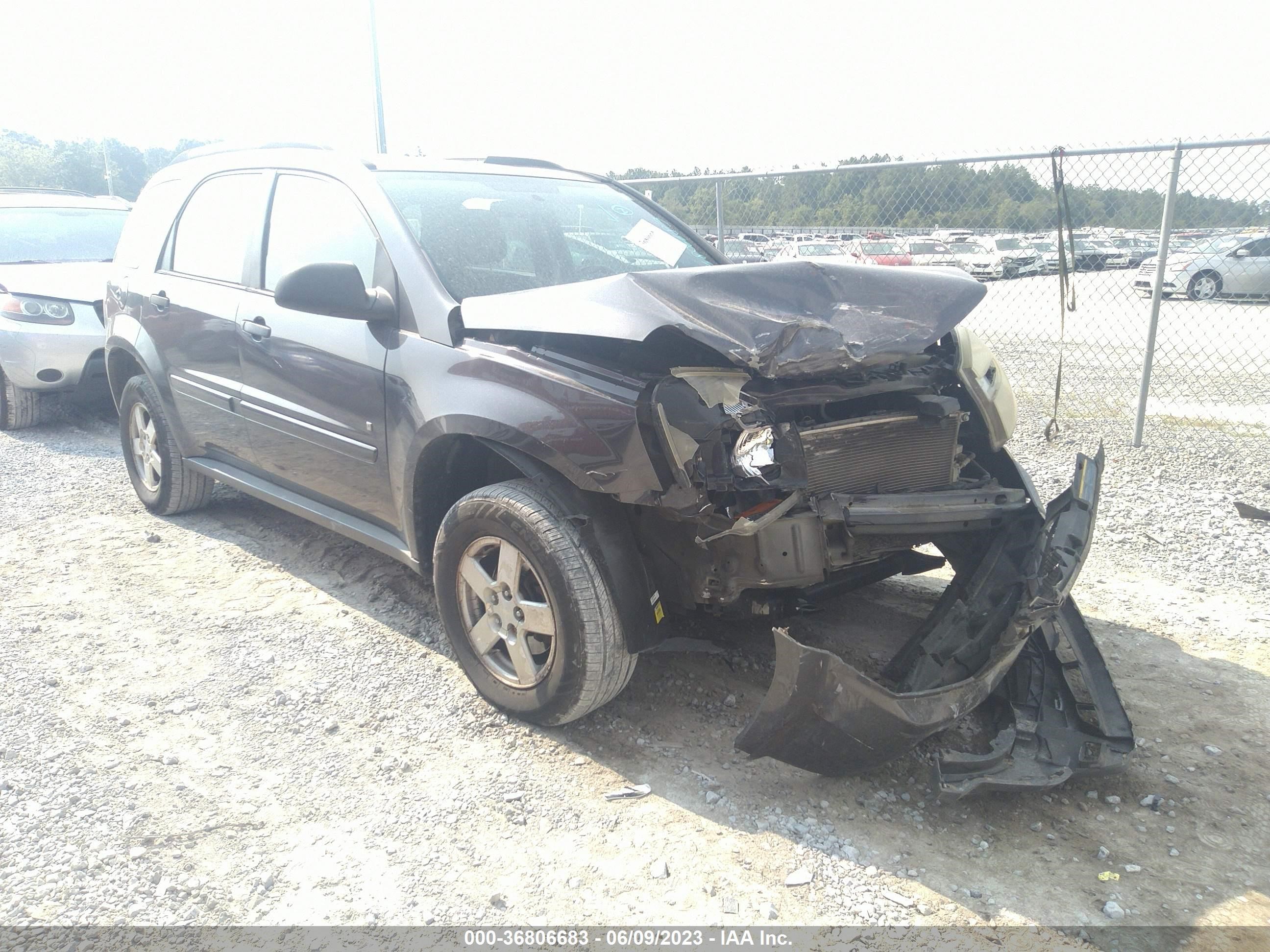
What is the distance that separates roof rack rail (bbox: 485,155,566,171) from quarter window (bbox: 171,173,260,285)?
1.08 metres

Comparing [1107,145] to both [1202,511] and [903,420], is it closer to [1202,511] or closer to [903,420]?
[1202,511]

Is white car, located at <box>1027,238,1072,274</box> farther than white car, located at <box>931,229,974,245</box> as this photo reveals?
No

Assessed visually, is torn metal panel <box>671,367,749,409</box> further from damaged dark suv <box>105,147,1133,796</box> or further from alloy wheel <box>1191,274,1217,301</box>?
alloy wheel <box>1191,274,1217,301</box>

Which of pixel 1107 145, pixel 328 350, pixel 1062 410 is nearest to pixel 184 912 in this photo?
pixel 328 350

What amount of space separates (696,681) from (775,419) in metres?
1.21

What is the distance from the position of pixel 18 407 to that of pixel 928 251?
25.0 feet

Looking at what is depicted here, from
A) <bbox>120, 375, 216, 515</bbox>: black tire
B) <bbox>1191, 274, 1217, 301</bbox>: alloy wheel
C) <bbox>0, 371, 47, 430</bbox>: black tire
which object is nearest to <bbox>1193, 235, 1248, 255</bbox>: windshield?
<bbox>1191, 274, 1217, 301</bbox>: alloy wheel

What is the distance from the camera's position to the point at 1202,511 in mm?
5102

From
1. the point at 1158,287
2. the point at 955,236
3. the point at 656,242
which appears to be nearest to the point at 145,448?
the point at 656,242

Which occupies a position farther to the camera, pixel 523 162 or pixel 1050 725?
pixel 523 162

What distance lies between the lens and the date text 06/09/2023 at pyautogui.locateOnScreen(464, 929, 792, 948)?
2252 mm

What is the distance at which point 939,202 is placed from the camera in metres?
7.14

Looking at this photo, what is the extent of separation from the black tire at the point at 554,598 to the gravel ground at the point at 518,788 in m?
0.18

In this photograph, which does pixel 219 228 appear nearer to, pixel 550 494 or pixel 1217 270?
pixel 550 494
